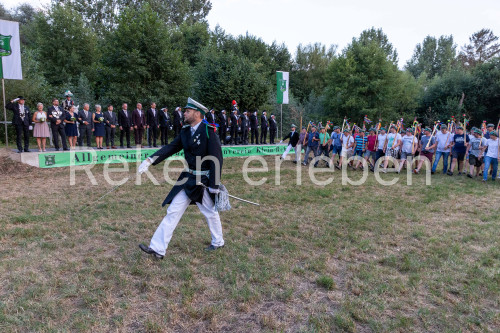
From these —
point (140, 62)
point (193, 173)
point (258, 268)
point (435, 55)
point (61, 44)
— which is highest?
point (435, 55)

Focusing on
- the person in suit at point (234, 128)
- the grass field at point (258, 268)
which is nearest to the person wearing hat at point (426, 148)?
the grass field at point (258, 268)

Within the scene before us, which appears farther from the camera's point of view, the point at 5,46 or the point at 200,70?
the point at 200,70

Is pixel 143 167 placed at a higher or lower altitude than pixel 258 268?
higher

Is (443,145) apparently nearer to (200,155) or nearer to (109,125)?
(200,155)

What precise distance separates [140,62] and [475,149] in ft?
59.8

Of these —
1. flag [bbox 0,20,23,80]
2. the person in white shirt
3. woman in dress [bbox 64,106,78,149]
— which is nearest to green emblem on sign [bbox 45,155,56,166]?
woman in dress [bbox 64,106,78,149]

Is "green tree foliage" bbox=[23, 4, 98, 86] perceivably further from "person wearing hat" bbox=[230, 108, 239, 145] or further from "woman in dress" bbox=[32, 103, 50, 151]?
"woman in dress" bbox=[32, 103, 50, 151]

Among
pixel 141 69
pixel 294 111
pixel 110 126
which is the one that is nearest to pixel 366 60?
pixel 294 111

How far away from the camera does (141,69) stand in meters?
21.1

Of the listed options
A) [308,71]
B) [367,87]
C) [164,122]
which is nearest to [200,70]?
[164,122]

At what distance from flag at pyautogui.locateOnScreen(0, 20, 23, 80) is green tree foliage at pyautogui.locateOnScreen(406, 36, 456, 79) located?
165ft

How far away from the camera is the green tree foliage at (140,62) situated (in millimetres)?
21281

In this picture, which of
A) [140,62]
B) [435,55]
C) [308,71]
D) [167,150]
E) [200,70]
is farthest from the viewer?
[435,55]

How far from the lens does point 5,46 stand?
1234 cm
